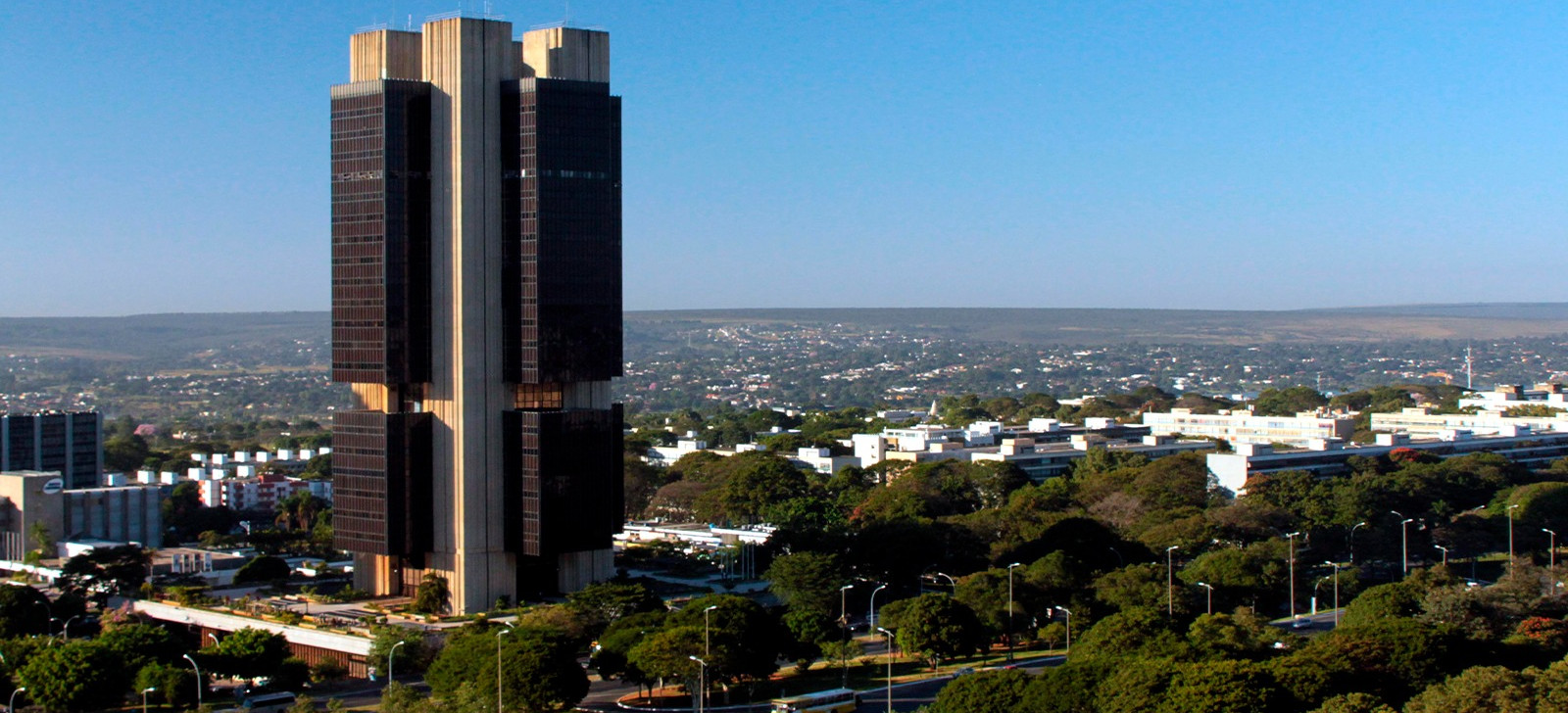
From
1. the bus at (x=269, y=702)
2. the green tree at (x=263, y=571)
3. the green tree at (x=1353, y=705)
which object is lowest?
the bus at (x=269, y=702)

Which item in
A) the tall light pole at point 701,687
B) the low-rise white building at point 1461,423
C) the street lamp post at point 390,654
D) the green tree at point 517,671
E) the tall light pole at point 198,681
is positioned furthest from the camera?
the low-rise white building at point 1461,423

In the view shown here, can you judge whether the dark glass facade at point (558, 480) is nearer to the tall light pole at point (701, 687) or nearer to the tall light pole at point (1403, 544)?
the tall light pole at point (701, 687)

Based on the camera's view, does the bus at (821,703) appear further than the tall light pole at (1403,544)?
No

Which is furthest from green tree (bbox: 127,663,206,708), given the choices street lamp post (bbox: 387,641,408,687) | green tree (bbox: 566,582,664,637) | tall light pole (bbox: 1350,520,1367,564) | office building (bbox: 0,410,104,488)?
office building (bbox: 0,410,104,488)

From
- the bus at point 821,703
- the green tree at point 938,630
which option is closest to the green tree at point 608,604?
the green tree at point 938,630

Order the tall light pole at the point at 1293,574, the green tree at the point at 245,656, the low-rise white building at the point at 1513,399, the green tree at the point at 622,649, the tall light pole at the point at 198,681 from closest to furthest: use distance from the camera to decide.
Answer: the tall light pole at the point at 198,681 → the green tree at the point at 622,649 → the green tree at the point at 245,656 → the tall light pole at the point at 1293,574 → the low-rise white building at the point at 1513,399

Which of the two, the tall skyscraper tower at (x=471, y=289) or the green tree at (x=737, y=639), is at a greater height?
the tall skyscraper tower at (x=471, y=289)

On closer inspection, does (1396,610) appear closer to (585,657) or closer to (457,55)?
(585,657)
